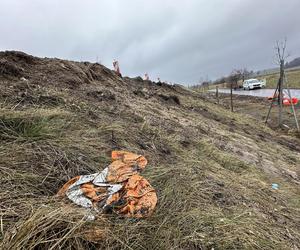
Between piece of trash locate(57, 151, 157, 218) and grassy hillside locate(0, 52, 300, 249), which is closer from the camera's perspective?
grassy hillside locate(0, 52, 300, 249)

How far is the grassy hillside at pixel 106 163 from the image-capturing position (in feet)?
6.92

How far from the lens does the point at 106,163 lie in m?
3.22

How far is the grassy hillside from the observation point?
2109mm

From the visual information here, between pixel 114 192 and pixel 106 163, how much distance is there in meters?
0.70

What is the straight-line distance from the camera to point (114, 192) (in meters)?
2.55

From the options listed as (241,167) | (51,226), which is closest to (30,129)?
(51,226)

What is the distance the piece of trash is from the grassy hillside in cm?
9

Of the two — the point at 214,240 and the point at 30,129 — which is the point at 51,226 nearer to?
the point at 214,240

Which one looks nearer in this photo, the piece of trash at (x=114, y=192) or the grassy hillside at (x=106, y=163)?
the grassy hillside at (x=106, y=163)

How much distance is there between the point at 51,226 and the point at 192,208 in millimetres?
1286

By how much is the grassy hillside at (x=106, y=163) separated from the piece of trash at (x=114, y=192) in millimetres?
94

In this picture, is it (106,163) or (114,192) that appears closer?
(114,192)

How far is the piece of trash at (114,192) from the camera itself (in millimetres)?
2391

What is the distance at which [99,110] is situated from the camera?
4957 millimetres
